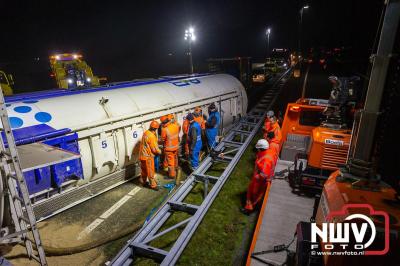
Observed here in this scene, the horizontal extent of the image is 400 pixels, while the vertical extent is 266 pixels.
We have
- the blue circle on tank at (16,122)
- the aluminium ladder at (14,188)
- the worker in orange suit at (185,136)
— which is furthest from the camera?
the worker in orange suit at (185,136)

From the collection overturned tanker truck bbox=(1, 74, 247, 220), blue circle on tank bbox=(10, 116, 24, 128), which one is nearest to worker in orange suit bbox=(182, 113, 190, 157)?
overturned tanker truck bbox=(1, 74, 247, 220)

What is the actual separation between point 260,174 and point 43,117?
18.1 feet

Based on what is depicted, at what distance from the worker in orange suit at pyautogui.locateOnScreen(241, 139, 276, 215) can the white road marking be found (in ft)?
10.8

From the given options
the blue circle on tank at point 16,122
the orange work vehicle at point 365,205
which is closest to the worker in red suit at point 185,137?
the blue circle on tank at point 16,122

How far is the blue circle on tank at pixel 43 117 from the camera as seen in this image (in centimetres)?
639

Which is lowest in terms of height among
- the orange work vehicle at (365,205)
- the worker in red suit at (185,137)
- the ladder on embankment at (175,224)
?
the ladder on embankment at (175,224)

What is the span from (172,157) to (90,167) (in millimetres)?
2423

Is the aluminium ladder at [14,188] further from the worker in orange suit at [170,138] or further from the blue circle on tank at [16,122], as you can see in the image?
the worker in orange suit at [170,138]

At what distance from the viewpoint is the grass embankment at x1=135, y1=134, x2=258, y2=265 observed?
537cm

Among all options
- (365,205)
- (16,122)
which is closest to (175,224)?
(365,205)

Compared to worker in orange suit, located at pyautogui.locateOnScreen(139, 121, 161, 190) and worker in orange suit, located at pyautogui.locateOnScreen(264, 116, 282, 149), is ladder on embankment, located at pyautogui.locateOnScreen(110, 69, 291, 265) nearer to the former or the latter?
worker in orange suit, located at pyautogui.locateOnScreen(139, 121, 161, 190)

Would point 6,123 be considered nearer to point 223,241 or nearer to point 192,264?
point 192,264

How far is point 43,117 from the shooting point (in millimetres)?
6484

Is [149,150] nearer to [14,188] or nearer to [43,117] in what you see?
[43,117]
